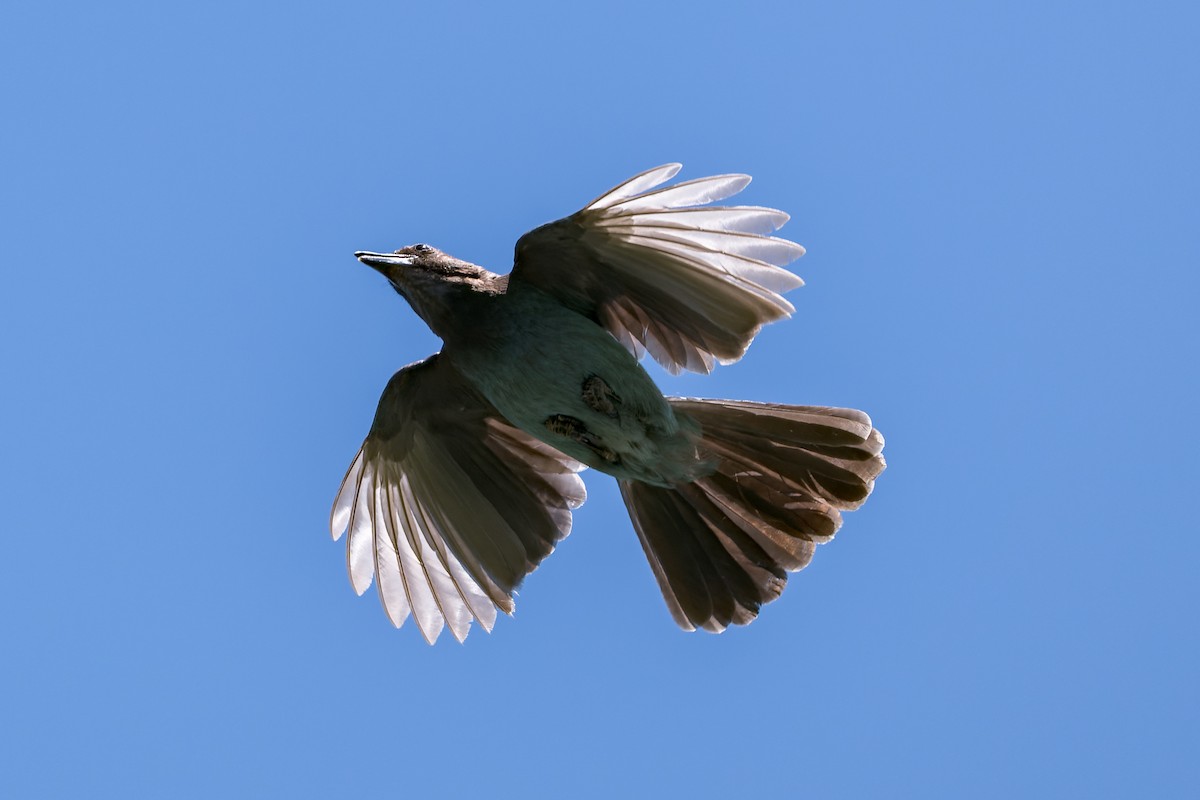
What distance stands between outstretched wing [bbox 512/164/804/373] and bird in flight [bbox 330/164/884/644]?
1 centimetres

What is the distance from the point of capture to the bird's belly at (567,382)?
7930 millimetres

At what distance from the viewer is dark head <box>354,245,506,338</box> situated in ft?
26.7

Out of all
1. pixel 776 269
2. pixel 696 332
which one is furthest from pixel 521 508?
pixel 776 269

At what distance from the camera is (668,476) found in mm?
8648

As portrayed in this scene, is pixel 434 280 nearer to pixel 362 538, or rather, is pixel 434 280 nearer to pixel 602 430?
pixel 602 430

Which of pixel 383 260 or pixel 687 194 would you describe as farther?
pixel 383 260

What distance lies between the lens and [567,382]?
26.0 ft

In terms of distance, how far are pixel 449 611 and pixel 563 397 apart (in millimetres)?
1684

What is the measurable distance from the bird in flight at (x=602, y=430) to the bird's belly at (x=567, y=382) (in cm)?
1

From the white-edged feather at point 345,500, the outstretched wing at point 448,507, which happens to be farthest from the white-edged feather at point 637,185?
the white-edged feather at point 345,500

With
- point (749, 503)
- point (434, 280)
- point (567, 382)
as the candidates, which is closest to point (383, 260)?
point (434, 280)

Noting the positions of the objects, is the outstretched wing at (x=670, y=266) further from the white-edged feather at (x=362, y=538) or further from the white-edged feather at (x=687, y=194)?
the white-edged feather at (x=362, y=538)

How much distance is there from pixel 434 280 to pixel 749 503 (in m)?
2.12

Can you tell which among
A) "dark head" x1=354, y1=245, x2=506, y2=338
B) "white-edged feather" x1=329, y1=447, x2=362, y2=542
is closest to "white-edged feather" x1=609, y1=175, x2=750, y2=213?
"dark head" x1=354, y1=245, x2=506, y2=338
